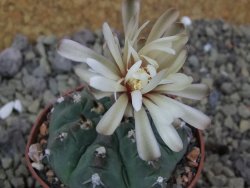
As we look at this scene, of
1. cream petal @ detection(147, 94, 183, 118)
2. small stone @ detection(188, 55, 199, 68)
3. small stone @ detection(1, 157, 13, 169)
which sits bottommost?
small stone @ detection(1, 157, 13, 169)

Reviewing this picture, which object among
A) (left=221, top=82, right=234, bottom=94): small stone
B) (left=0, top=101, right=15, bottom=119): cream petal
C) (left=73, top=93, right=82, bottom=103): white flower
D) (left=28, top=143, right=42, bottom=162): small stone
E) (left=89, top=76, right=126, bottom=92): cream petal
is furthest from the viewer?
(left=221, top=82, right=234, bottom=94): small stone

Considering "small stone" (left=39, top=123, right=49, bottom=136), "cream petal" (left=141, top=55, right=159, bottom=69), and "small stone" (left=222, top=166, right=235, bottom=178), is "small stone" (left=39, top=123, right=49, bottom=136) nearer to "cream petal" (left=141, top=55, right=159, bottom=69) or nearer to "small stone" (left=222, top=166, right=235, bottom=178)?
"cream petal" (left=141, top=55, right=159, bottom=69)

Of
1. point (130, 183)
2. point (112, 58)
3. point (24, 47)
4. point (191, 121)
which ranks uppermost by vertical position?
point (112, 58)

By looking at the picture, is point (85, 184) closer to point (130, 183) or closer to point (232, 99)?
point (130, 183)

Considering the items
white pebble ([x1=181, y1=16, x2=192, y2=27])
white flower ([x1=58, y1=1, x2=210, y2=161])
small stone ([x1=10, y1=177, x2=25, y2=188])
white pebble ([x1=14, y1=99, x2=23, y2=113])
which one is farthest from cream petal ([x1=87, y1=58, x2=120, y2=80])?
white pebble ([x1=181, y1=16, x2=192, y2=27])

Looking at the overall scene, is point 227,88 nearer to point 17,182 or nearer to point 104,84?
point 17,182

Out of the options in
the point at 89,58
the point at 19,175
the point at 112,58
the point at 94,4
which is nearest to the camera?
the point at 89,58

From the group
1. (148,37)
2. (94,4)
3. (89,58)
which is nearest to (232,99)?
(94,4)
